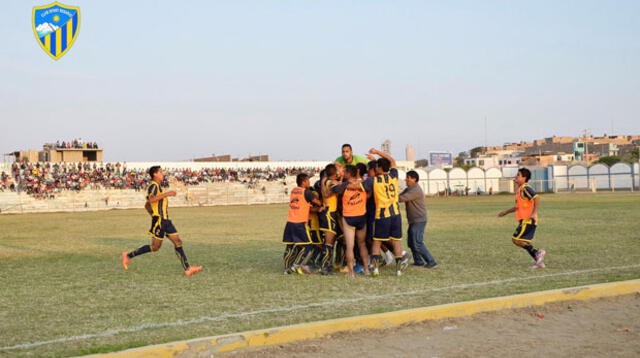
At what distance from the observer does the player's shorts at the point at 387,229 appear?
9576 millimetres

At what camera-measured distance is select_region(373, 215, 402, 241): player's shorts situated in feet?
31.4

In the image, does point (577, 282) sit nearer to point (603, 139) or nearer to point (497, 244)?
point (497, 244)

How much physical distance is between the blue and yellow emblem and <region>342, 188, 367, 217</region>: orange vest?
Answer: 16541 mm

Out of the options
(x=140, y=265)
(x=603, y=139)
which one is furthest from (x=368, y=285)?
(x=603, y=139)

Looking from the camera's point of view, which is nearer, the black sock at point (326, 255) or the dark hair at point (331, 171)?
the dark hair at point (331, 171)

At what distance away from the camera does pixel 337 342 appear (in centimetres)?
577

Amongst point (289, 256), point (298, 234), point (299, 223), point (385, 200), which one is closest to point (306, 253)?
point (289, 256)

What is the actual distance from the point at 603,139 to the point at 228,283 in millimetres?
183902

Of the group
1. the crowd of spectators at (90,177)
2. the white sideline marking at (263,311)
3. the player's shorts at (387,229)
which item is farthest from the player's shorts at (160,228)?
the crowd of spectators at (90,177)

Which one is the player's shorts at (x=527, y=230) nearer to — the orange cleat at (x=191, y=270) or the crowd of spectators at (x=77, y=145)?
the orange cleat at (x=191, y=270)

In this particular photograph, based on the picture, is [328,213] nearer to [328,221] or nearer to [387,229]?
[328,221]

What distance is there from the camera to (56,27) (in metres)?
22.5

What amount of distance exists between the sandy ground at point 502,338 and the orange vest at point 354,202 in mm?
3205

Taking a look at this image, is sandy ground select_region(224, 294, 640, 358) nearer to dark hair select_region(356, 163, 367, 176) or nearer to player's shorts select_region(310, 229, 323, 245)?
dark hair select_region(356, 163, 367, 176)
